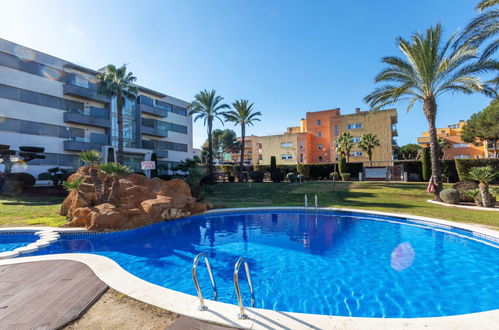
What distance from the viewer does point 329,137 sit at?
52.5 metres

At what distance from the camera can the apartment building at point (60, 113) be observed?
24.4m

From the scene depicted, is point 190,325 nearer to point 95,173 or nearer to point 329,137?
point 95,173

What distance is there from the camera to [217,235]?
10203 millimetres

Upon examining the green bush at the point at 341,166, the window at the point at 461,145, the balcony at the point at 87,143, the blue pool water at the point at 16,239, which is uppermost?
the window at the point at 461,145

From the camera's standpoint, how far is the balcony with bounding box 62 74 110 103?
92.4ft

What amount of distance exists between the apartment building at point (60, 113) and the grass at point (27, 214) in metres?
12.0

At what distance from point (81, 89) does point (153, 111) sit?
33.0ft

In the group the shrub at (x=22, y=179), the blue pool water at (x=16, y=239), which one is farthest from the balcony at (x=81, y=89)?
the blue pool water at (x=16, y=239)

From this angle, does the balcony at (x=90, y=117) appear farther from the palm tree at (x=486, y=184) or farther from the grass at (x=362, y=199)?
the palm tree at (x=486, y=184)

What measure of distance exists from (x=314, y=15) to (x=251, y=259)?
14150 millimetres

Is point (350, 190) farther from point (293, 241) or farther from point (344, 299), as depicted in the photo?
point (344, 299)

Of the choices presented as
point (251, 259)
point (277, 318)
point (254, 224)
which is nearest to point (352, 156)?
point (254, 224)

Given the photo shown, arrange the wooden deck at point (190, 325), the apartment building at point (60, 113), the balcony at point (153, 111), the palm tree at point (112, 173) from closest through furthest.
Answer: the wooden deck at point (190, 325) → the palm tree at point (112, 173) → the apartment building at point (60, 113) → the balcony at point (153, 111)

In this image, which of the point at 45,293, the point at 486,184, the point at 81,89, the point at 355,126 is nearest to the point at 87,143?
the point at 81,89
